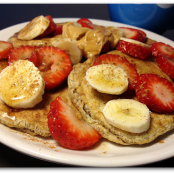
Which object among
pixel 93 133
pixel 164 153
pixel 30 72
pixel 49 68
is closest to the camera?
pixel 164 153

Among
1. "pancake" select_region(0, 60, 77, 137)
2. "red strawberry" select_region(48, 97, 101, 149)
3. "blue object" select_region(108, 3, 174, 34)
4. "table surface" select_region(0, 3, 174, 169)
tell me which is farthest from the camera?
"table surface" select_region(0, 3, 174, 169)

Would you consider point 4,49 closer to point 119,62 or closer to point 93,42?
point 93,42

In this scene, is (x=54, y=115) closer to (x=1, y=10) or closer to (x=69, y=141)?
(x=69, y=141)

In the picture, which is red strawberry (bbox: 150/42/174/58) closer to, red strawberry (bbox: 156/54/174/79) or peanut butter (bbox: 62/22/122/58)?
red strawberry (bbox: 156/54/174/79)

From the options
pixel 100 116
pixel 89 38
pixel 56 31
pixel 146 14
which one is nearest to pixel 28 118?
pixel 100 116

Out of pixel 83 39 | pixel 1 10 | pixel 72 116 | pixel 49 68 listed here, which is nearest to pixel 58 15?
pixel 1 10

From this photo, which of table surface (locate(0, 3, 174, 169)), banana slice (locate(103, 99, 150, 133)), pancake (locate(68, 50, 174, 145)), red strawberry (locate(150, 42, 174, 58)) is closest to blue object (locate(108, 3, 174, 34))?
table surface (locate(0, 3, 174, 169))
